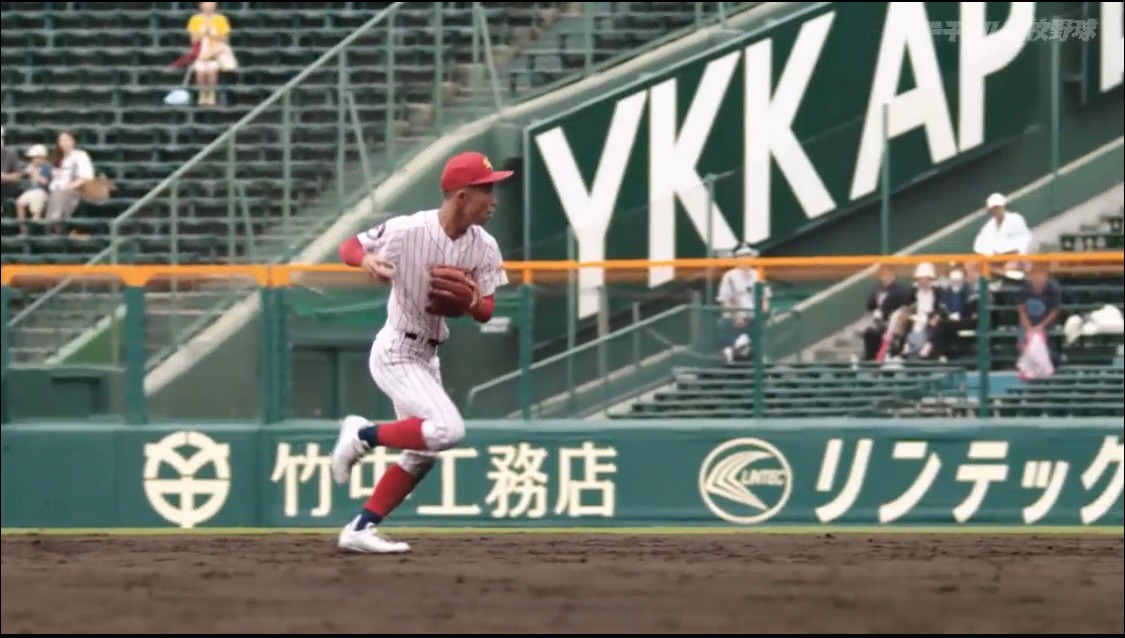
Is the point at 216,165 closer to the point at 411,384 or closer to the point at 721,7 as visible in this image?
the point at 721,7

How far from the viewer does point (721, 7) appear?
21359 mm

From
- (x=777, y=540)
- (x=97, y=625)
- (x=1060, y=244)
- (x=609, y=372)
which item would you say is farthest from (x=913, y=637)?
(x=1060, y=244)

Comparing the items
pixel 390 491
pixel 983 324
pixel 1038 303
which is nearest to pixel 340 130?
pixel 983 324

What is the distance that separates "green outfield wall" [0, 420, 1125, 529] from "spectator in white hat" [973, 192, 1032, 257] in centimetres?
286

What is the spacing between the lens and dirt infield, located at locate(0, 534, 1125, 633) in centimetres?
818

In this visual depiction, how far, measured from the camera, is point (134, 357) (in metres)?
15.9

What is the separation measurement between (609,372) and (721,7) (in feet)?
21.7

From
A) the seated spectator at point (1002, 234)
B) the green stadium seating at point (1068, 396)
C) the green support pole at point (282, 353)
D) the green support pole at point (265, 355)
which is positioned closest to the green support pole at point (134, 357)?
the green support pole at point (265, 355)

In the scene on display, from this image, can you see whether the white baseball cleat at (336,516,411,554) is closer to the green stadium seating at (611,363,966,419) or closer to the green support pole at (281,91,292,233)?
the green stadium seating at (611,363,966,419)

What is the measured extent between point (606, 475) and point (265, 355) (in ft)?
8.63

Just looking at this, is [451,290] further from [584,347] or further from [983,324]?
[983,324]

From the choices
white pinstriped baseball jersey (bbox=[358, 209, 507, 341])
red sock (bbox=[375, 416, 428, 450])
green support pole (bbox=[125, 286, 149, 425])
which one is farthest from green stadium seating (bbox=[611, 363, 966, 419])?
red sock (bbox=[375, 416, 428, 450])

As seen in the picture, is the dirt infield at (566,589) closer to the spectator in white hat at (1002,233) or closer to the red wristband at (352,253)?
the red wristband at (352,253)

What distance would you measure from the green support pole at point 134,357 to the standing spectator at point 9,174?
4992 millimetres
